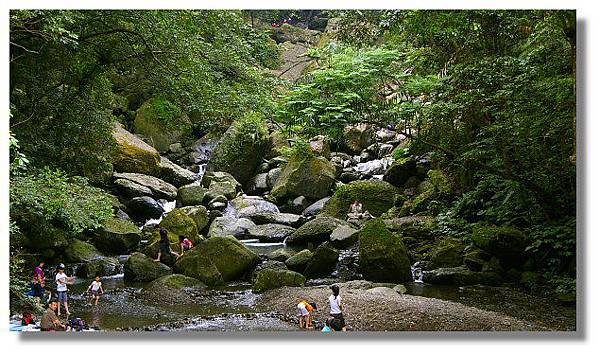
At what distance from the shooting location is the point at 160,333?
4.88 metres

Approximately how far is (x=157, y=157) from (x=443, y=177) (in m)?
7.73

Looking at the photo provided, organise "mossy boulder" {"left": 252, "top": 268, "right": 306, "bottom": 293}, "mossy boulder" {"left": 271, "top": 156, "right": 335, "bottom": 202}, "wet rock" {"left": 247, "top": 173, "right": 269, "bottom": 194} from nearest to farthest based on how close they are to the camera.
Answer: "mossy boulder" {"left": 252, "top": 268, "right": 306, "bottom": 293} → "mossy boulder" {"left": 271, "top": 156, "right": 335, "bottom": 202} → "wet rock" {"left": 247, "top": 173, "right": 269, "bottom": 194}

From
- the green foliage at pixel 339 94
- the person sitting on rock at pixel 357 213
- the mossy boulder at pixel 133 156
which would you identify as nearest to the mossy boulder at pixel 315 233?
the person sitting on rock at pixel 357 213

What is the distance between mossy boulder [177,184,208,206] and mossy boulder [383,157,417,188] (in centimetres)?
470

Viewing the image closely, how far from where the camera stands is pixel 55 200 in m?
6.62

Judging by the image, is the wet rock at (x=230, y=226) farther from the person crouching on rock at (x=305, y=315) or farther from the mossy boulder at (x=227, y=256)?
the person crouching on rock at (x=305, y=315)

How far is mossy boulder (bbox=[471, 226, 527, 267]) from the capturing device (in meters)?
7.78

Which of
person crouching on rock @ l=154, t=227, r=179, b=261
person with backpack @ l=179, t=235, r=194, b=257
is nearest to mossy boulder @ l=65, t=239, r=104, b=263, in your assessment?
person crouching on rock @ l=154, t=227, r=179, b=261

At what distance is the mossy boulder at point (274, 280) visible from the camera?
25.1ft

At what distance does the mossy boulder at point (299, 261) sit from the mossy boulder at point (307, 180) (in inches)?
179

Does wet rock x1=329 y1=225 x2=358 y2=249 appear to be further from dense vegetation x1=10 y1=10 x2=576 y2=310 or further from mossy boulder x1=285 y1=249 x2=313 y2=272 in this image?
dense vegetation x1=10 y1=10 x2=576 y2=310

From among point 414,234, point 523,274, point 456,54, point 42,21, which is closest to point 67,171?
point 42,21

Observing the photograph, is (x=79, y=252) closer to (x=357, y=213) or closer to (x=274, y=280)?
(x=274, y=280)
